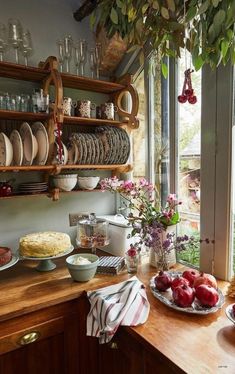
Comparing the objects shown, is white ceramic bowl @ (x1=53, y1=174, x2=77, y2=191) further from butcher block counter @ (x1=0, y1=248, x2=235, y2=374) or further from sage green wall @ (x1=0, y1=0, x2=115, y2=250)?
butcher block counter @ (x1=0, y1=248, x2=235, y2=374)

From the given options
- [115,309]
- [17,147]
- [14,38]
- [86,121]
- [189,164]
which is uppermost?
[14,38]

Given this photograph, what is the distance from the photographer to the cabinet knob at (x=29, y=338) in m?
1.07

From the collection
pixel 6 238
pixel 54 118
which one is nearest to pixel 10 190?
pixel 6 238

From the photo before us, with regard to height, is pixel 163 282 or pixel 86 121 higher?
pixel 86 121

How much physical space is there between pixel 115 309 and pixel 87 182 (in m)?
A: 0.79

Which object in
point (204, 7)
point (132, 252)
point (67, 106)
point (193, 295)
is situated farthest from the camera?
point (67, 106)

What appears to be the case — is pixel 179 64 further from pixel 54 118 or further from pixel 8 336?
pixel 8 336

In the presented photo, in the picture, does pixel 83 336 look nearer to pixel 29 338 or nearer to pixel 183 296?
pixel 29 338

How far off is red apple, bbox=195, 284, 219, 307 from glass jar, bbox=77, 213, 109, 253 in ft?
2.14

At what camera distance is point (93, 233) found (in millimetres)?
1560

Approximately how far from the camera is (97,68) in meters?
1.67

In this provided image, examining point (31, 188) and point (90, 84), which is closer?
point (31, 188)

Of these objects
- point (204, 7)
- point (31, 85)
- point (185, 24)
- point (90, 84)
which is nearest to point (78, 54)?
point (90, 84)

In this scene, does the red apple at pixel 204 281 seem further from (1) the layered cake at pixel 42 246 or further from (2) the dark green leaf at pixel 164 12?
(2) the dark green leaf at pixel 164 12
